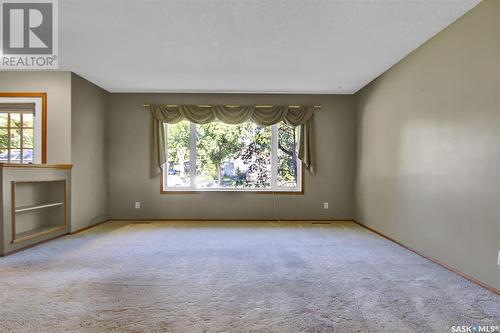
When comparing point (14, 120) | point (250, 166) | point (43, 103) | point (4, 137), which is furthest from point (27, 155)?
point (250, 166)

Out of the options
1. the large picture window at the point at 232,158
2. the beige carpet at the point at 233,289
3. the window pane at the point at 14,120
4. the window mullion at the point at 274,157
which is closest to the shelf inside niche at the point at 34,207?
the beige carpet at the point at 233,289

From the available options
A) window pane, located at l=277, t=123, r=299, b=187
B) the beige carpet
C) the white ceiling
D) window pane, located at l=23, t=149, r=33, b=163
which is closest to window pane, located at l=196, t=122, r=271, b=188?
window pane, located at l=277, t=123, r=299, b=187

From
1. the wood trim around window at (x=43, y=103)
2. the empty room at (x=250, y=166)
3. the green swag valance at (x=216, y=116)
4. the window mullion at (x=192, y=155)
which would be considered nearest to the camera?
the empty room at (x=250, y=166)

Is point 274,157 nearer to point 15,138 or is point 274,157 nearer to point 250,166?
point 250,166

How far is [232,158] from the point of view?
19.6 ft

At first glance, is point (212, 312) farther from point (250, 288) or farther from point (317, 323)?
point (317, 323)

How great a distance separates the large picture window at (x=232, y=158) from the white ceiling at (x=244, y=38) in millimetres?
1131

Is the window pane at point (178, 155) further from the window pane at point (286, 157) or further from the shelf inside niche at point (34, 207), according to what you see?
the shelf inside niche at point (34, 207)

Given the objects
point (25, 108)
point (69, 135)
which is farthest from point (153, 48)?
point (25, 108)

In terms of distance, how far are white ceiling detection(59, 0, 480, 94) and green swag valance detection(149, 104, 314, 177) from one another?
74 centimetres

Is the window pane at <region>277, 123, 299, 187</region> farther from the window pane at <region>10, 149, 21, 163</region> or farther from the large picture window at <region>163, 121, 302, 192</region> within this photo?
the window pane at <region>10, 149, 21, 163</region>

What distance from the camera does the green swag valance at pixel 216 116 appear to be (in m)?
5.76

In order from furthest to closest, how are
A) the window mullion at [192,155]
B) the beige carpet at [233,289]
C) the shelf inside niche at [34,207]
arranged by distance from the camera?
the window mullion at [192,155], the shelf inside niche at [34,207], the beige carpet at [233,289]

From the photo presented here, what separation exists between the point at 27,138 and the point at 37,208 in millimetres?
1260
